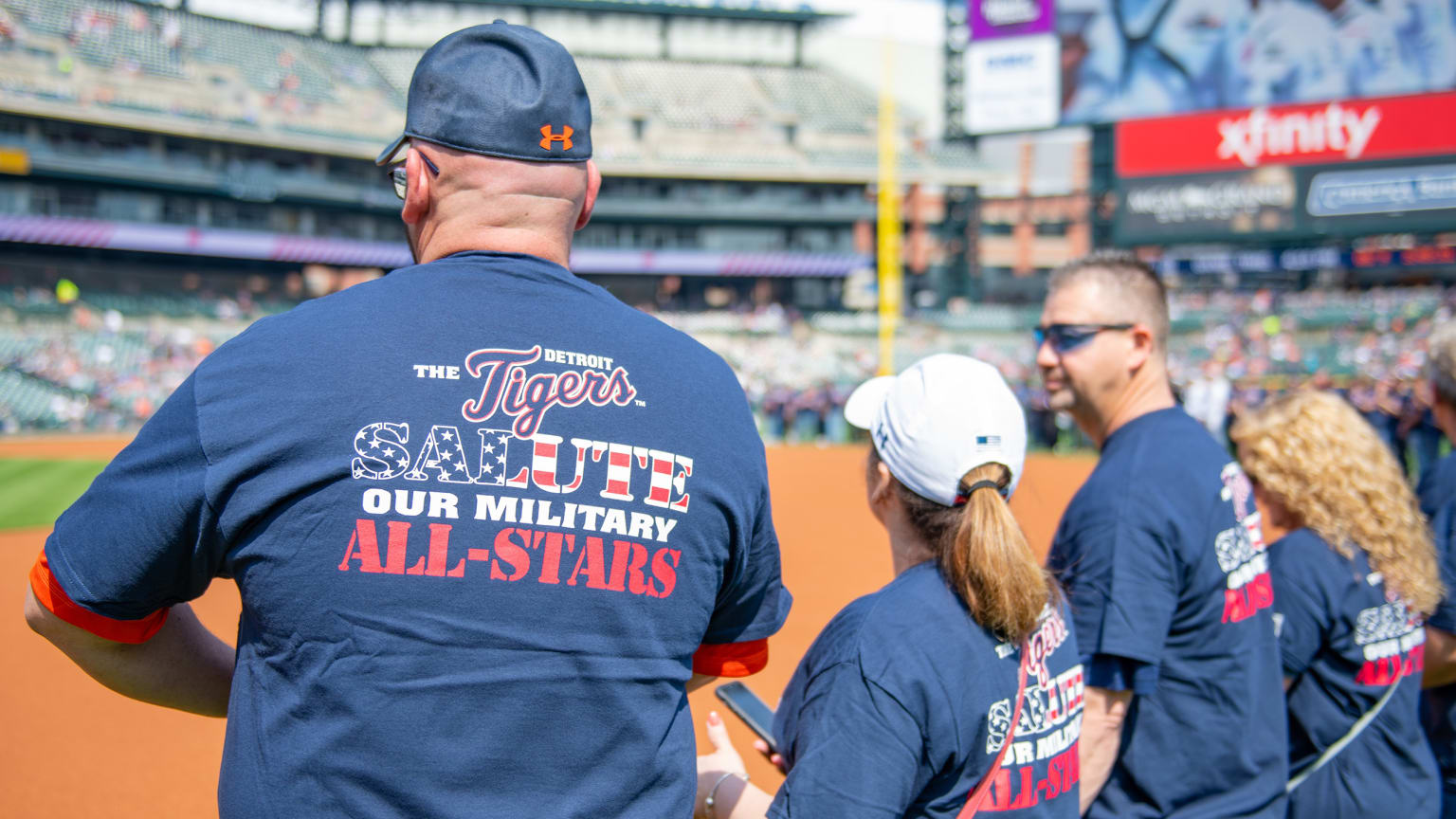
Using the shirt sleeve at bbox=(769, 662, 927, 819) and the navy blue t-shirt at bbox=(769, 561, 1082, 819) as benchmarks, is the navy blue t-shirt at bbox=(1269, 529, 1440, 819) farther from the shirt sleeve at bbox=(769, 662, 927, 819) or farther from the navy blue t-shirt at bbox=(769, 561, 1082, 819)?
the shirt sleeve at bbox=(769, 662, 927, 819)

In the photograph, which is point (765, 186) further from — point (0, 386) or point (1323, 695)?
point (1323, 695)

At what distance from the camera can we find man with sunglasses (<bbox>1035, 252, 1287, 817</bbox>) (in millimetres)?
2414

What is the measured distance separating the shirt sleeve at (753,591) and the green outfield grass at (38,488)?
11637 mm

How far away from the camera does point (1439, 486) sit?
336 centimetres

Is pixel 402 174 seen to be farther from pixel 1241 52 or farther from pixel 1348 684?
pixel 1241 52

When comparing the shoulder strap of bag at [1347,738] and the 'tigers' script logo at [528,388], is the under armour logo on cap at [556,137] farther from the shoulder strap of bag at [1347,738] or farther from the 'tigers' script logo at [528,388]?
the shoulder strap of bag at [1347,738]

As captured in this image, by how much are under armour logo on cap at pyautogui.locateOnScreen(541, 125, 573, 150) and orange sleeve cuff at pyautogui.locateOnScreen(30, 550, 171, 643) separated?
0.97m

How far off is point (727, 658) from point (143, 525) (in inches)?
37.5

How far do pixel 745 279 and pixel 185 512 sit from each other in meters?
47.6

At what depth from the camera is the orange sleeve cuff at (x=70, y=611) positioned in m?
1.50

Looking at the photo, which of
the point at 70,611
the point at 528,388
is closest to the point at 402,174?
the point at 528,388

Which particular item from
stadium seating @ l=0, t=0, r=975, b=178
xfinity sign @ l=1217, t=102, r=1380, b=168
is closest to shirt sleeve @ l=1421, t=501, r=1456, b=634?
xfinity sign @ l=1217, t=102, r=1380, b=168

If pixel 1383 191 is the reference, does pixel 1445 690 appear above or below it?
below

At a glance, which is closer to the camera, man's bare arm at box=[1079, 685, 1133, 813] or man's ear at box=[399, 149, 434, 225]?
man's ear at box=[399, 149, 434, 225]
